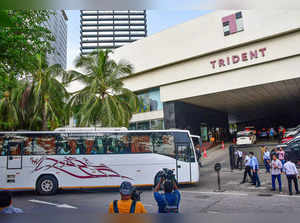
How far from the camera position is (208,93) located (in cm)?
2623

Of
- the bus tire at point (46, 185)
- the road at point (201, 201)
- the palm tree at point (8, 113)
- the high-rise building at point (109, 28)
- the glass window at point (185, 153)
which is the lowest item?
the road at point (201, 201)

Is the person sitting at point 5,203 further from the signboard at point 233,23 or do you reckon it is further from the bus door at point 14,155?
the signboard at point 233,23

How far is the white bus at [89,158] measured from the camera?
11.1m

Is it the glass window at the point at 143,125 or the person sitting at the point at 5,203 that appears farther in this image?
the glass window at the point at 143,125

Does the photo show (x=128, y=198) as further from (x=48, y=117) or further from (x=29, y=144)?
(x=48, y=117)

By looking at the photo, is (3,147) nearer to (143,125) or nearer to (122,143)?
(122,143)

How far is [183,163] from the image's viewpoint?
1212 cm

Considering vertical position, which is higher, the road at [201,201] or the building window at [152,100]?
the building window at [152,100]

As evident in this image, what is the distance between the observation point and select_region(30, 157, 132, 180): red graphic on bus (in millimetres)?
11234

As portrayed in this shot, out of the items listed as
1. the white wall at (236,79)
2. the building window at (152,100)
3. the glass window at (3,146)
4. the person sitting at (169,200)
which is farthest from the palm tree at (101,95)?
the person sitting at (169,200)

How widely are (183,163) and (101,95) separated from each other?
968 cm

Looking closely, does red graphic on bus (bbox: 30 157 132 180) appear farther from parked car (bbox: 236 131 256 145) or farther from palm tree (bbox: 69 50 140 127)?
parked car (bbox: 236 131 256 145)
